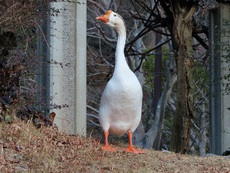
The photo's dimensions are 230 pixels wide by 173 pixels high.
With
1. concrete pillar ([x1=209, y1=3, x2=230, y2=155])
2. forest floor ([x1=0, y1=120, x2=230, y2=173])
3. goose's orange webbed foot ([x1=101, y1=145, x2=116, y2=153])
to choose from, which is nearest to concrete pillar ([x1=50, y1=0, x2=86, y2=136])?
forest floor ([x1=0, y1=120, x2=230, y2=173])

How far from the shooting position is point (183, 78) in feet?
31.3

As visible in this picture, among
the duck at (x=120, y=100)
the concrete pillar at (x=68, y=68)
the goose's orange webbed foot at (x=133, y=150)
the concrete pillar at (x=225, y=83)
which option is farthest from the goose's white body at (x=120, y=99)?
the concrete pillar at (x=225, y=83)

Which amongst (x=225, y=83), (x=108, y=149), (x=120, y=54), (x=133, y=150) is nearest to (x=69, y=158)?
(x=108, y=149)

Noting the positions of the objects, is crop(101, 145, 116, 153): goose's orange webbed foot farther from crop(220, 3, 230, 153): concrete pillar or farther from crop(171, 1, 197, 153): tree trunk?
crop(220, 3, 230, 153): concrete pillar

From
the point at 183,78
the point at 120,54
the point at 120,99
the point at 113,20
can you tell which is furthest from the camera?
the point at 183,78

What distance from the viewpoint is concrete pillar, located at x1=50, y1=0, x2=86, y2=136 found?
30.2 ft

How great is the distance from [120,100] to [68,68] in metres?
2.16

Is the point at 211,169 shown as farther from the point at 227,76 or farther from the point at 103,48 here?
the point at 103,48

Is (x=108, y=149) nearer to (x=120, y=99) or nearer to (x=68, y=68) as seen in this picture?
(x=120, y=99)

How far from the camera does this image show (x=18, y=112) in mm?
7695

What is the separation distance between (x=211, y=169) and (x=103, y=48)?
1306 cm

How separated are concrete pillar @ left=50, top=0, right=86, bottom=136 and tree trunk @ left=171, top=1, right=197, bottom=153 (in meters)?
1.42

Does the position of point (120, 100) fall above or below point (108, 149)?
above

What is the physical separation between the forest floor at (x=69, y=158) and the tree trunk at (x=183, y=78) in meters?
2.04
